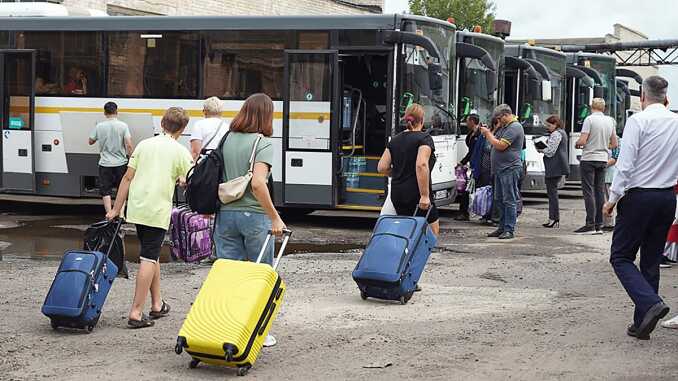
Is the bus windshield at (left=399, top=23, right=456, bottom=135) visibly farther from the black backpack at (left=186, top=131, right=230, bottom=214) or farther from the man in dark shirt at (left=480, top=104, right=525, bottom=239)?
the black backpack at (left=186, top=131, right=230, bottom=214)

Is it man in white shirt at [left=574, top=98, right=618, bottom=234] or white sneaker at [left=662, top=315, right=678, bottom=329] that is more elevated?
man in white shirt at [left=574, top=98, right=618, bottom=234]

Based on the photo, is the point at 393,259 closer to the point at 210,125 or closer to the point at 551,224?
the point at 210,125

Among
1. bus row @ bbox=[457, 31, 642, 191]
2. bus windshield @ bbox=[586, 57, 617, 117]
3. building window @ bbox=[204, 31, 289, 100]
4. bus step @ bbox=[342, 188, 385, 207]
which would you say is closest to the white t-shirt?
building window @ bbox=[204, 31, 289, 100]

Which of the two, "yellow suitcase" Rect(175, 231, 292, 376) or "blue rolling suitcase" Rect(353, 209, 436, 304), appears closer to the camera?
"yellow suitcase" Rect(175, 231, 292, 376)

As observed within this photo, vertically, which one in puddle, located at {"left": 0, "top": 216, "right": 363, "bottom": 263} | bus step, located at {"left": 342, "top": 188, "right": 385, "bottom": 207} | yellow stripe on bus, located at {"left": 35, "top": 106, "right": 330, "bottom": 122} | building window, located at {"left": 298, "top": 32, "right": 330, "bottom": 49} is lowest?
puddle, located at {"left": 0, "top": 216, "right": 363, "bottom": 263}

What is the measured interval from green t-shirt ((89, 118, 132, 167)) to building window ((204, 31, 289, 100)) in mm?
1600

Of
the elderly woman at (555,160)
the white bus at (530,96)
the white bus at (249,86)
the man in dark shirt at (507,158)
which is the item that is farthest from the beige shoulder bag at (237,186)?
the white bus at (530,96)

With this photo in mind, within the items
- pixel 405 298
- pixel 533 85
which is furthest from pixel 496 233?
pixel 533 85

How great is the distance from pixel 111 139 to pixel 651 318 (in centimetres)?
990

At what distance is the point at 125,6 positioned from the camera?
105ft

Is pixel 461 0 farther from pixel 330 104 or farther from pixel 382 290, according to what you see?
pixel 382 290

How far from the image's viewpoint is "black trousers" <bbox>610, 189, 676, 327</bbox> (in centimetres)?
802

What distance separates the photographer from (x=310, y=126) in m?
16.0

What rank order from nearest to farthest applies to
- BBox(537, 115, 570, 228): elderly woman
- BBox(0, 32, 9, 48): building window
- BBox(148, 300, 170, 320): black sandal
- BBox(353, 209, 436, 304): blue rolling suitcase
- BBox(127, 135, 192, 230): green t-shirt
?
1. BBox(127, 135, 192, 230): green t-shirt
2. BBox(148, 300, 170, 320): black sandal
3. BBox(353, 209, 436, 304): blue rolling suitcase
4. BBox(537, 115, 570, 228): elderly woman
5. BBox(0, 32, 9, 48): building window
